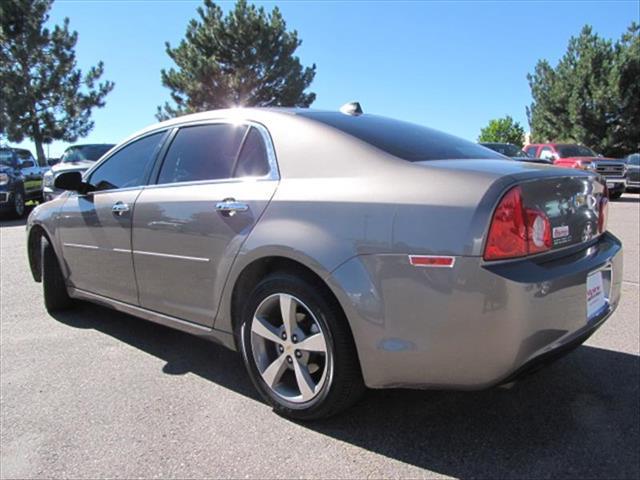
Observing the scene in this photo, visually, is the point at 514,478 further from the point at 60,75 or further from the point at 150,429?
the point at 60,75

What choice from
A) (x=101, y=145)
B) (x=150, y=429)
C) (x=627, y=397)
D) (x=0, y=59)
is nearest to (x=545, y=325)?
(x=627, y=397)

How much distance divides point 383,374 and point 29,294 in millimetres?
4486

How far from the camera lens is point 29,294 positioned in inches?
217

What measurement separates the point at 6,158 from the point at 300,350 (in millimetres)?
14213

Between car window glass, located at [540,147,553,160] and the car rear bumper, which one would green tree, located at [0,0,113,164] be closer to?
car window glass, located at [540,147,553,160]

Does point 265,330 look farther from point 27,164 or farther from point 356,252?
point 27,164

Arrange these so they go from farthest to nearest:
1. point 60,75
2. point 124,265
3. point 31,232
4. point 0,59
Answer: point 60,75, point 0,59, point 31,232, point 124,265

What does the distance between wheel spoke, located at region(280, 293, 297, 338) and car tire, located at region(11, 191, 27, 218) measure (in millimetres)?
12913

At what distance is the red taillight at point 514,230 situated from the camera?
2133 millimetres

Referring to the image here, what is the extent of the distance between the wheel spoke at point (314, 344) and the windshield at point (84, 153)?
13.6 meters

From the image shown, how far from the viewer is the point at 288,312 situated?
2656 mm

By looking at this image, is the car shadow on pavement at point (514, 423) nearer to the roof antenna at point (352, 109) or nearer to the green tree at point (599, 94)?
the roof antenna at point (352, 109)

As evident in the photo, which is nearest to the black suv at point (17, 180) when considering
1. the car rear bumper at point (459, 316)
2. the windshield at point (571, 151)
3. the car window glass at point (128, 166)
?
the car window glass at point (128, 166)

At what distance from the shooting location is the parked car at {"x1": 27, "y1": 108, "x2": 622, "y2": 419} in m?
2.16
